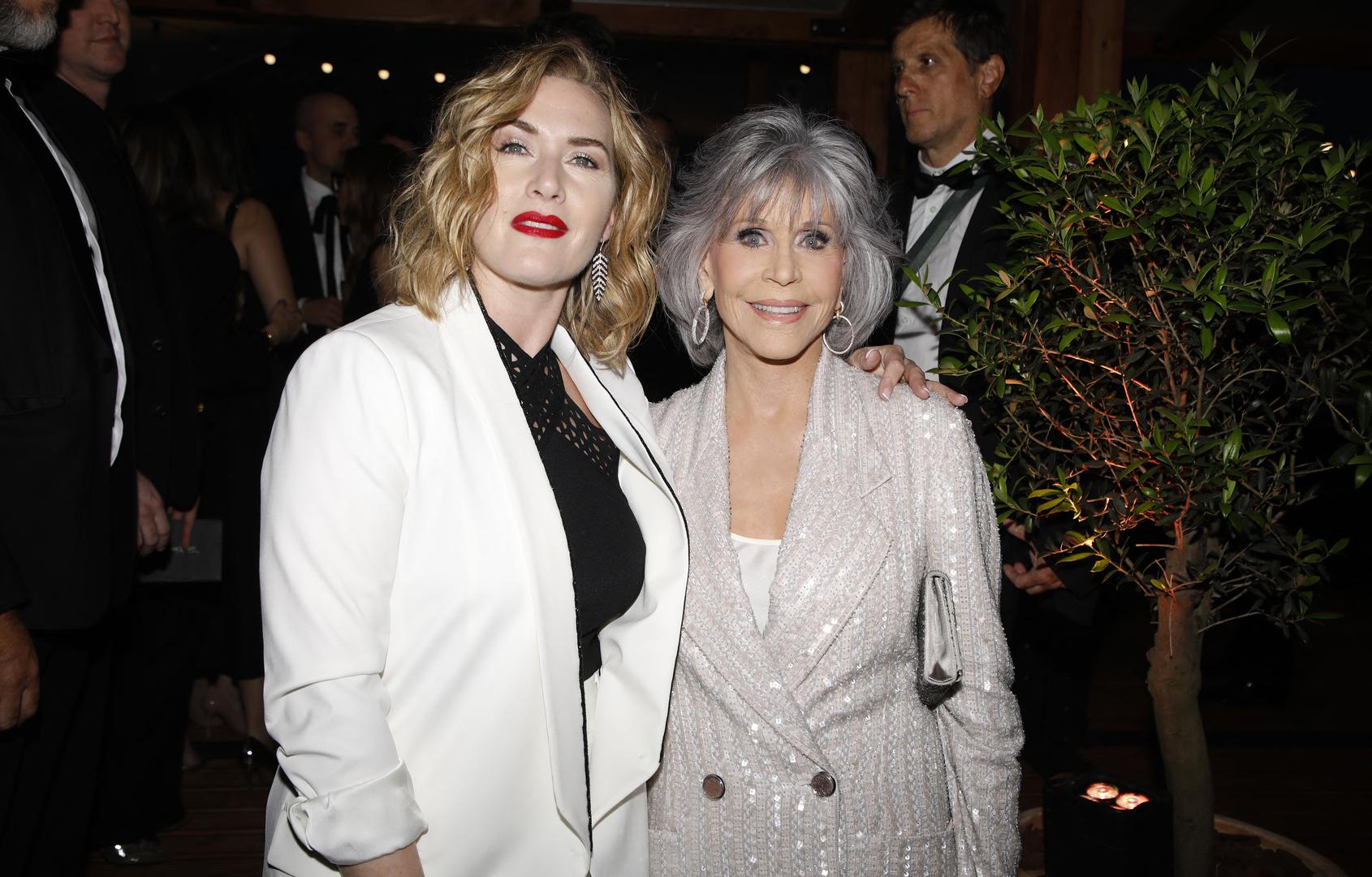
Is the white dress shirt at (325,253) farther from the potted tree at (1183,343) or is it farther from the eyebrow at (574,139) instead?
the potted tree at (1183,343)

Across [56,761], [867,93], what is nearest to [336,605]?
[56,761]

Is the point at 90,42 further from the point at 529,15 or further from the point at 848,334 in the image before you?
the point at 529,15

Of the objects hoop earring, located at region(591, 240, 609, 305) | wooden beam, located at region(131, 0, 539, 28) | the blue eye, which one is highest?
wooden beam, located at region(131, 0, 539, 28)

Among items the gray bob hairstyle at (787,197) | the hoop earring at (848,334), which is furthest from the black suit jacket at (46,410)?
the hoop earring at (848,334)

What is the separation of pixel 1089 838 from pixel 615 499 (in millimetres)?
1404

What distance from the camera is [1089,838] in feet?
7.80

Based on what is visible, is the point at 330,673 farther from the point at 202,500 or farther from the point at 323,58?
the point at 323,58

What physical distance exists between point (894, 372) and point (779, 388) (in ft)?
0.73

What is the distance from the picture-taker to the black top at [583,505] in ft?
5.65

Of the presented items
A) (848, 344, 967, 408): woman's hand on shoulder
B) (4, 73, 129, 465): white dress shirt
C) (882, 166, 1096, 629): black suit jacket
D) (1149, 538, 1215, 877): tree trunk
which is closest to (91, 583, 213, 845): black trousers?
(4, 73, 129, 465): white dress shirt

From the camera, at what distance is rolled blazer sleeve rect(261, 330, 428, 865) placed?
4.48 ft

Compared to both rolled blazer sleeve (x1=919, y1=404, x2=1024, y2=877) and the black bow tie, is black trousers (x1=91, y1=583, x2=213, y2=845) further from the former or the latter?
the black bow tie

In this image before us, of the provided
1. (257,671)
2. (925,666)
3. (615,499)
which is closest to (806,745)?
(925,666)

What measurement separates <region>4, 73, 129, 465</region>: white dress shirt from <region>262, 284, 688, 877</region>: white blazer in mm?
1149
